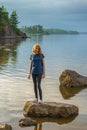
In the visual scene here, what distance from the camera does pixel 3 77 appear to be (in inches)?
1272

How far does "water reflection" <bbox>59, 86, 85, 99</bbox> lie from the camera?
25.0 meters

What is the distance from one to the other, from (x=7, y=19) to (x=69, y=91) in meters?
165

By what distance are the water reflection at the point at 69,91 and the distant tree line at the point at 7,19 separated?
149 m

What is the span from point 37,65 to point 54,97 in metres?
4.10

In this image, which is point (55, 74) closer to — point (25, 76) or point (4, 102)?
point (25, 76)

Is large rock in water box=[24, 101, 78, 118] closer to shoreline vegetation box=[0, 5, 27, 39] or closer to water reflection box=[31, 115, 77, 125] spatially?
water reflection box=[31, 115, 77, 125]

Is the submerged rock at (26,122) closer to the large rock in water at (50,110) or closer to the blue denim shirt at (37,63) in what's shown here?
the large rock in water at (50,110)

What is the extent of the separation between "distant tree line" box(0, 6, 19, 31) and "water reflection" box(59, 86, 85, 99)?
14859 cm

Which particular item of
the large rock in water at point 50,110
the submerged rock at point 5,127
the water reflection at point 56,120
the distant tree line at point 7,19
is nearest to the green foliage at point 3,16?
the distant tree line at point 7,19

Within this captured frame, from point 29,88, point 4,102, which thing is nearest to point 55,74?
point 29,88

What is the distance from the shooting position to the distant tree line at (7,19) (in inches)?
7003

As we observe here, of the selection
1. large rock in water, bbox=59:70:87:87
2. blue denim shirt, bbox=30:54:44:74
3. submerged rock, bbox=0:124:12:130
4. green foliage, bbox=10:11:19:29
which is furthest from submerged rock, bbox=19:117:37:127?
green foliage, bbox=10:11:19:29

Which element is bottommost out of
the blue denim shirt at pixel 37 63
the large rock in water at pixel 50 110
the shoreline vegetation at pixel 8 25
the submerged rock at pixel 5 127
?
the shoreline vegetation at pixel 8 25

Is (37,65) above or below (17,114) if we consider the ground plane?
above
